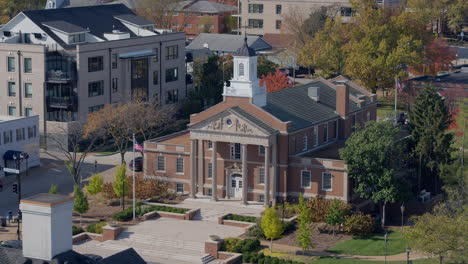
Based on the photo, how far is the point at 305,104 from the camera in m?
82.2

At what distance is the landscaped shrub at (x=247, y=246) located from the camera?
6544 cm

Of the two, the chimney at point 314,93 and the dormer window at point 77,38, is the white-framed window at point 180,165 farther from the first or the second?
the dormer window at point 77,38

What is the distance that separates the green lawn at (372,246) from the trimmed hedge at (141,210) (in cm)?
1307

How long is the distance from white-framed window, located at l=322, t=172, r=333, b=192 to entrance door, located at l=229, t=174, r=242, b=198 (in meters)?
6.60

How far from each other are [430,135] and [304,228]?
18.5m

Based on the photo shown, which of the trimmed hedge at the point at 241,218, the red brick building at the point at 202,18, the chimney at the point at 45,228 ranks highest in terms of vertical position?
the red brick building at the point at 202,18

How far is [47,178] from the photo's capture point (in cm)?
8506

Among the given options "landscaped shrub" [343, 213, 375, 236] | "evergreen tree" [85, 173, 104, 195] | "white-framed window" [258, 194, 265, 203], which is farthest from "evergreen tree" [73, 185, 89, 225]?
"landscaped shrub" [343, 213, 375, 236]

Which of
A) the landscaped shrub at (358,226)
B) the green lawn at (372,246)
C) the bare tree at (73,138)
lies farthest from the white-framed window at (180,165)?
the green lawn at (372,246)

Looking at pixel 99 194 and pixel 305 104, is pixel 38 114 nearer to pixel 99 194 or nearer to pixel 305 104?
pixel 99 194

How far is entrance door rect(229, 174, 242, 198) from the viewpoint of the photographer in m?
76.6

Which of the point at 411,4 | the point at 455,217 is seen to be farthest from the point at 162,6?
the point at 455,217

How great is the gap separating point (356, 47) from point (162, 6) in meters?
53.7

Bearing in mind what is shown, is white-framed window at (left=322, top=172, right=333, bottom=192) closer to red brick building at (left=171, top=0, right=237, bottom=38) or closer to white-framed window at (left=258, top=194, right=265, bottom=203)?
white-framed window at (left=258, top=194, right=265, bottom=203)
